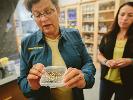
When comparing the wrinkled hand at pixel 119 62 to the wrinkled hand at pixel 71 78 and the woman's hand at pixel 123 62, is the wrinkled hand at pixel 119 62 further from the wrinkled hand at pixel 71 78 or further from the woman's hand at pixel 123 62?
the wrinkled hand at pixel 71 78

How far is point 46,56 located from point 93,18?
75.1 inches

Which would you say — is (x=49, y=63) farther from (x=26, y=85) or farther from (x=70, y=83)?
(x=70, y=83)

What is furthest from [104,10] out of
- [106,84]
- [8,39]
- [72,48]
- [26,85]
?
[26,85]

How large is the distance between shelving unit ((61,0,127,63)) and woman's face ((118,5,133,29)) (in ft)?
2.30

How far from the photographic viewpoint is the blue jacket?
86cm

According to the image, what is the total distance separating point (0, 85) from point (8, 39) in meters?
0.49

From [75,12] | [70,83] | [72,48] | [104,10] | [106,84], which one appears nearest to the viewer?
[70,83]

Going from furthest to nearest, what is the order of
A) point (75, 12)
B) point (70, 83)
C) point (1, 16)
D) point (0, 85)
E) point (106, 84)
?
point (75, 12) → point (106, 84) → point (1, 16) → point (0, 85) → point (70, 83)

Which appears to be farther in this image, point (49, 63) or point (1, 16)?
point (1, 16)

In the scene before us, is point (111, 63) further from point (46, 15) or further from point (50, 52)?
point (46, 15)

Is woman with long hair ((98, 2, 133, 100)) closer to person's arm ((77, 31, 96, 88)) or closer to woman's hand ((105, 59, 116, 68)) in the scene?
woman's hand ((105, 59, 116, 68))

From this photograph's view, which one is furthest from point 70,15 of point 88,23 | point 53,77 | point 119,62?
point 53,77

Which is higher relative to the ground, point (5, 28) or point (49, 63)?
point (5, 28)

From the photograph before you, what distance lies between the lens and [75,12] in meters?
2.73
